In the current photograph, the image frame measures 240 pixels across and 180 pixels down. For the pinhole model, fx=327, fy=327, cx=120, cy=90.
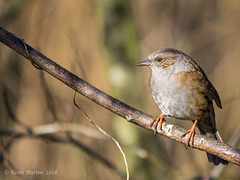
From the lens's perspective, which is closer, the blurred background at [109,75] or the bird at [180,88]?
the bird at [180,88]

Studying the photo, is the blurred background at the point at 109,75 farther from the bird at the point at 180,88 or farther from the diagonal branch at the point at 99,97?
the diagonal branch at the point at 99,97

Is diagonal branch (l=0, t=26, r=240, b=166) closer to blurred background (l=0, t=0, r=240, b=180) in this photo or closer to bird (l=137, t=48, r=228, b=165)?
bird (l=137, t=48, r=228, b=165)

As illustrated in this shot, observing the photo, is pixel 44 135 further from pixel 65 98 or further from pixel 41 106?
pixel 41 106

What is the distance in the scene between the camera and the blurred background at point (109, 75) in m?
5.46

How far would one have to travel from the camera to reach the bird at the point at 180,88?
3.73m

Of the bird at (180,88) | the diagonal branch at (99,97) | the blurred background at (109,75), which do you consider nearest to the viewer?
the diagonal branch at (99,97)

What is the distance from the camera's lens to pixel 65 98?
6176mm

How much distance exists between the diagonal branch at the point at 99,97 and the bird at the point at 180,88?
20.2 inches

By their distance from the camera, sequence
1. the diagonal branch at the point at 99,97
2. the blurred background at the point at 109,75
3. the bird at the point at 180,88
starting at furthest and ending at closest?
the blurred background at the point at 109,75, the bird at the point at 180,88, the diagonal branch at the point at 99,97

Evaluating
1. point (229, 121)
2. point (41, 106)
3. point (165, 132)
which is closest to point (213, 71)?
point (229, 121)

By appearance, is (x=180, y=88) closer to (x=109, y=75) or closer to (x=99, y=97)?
(x=99, y=97)

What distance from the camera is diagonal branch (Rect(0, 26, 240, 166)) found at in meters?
2.69

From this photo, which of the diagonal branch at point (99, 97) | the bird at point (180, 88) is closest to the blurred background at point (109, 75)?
the bird at point (180, 88)

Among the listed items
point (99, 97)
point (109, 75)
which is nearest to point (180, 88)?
point (99, 97)
